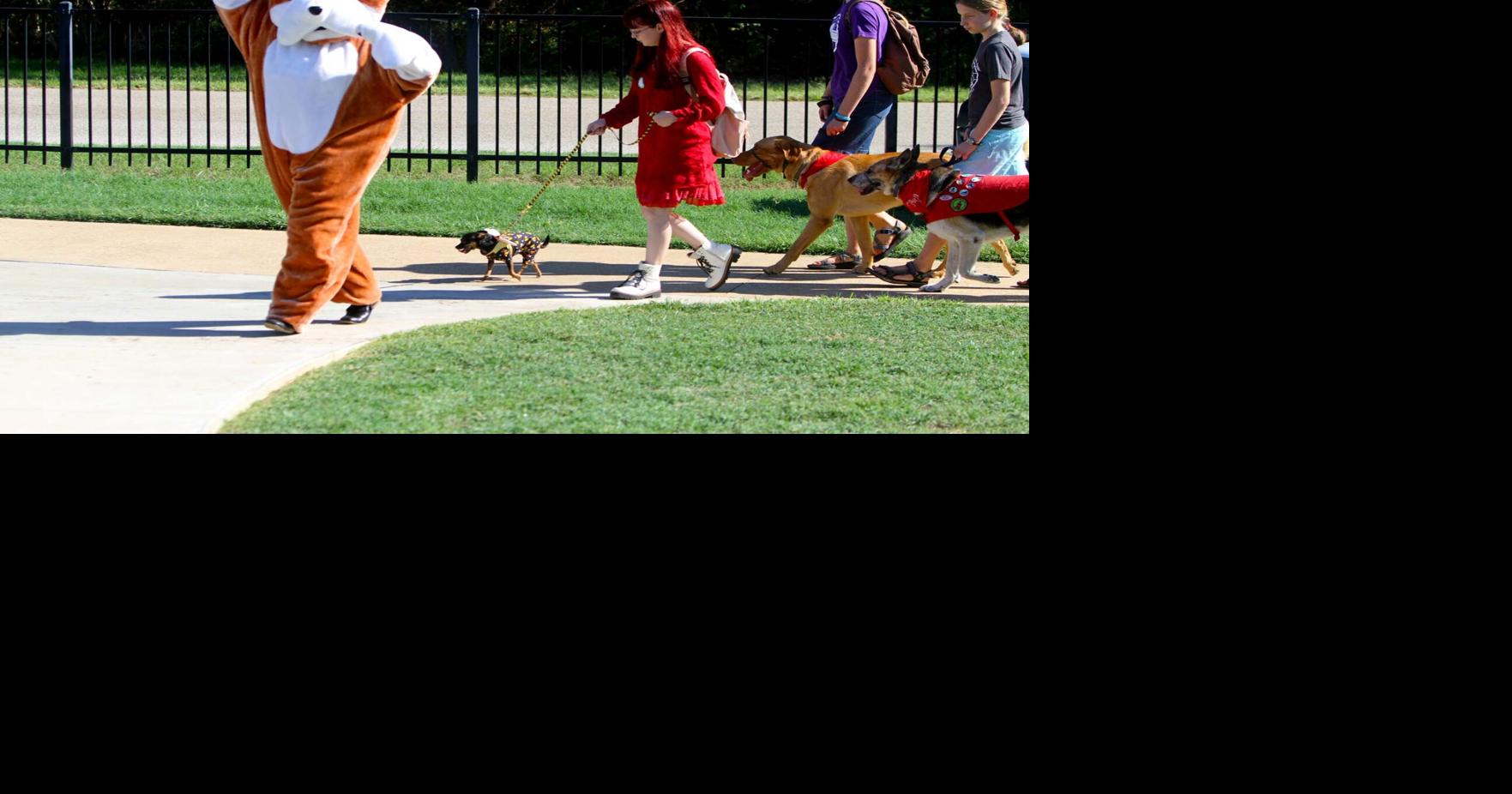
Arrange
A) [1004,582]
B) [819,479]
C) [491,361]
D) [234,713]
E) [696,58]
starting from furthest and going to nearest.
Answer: [696,58]
[491,361]
[819,479]
[1004,582]
[234,713]

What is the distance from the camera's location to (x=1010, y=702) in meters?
3.27

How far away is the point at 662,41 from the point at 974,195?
169cm

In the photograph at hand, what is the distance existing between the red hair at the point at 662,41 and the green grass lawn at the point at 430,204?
7.29 feet

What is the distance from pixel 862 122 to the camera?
920cm

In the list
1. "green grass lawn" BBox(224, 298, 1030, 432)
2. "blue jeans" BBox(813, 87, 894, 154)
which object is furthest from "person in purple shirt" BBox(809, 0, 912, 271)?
"green grass lawn" BBox(224, 298, 1030, 432)

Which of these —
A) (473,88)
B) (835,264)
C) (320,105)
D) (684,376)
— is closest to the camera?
(684,376)

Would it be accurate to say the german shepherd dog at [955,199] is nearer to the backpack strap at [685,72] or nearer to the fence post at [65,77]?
the backpack strap at [685,72]

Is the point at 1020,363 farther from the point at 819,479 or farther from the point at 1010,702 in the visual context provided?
the point at 1010,702

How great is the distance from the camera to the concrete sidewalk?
5.86 m

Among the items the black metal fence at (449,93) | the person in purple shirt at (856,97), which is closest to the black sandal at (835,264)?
the person in purple shirt at (856,97)

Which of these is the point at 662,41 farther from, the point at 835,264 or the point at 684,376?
the point at 684,376

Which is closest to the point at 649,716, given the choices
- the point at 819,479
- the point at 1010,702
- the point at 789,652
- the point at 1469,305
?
the point at 789,652

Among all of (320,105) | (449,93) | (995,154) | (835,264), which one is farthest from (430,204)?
(320,105)

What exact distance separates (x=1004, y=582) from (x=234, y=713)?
68.7 inches
